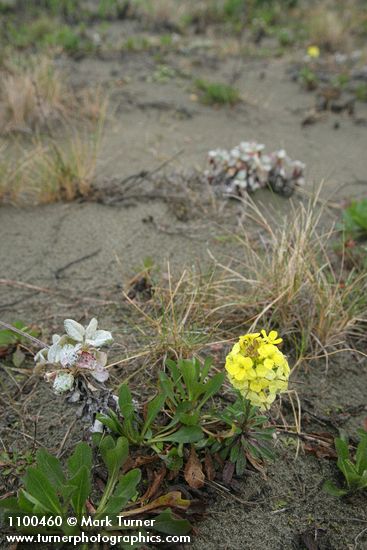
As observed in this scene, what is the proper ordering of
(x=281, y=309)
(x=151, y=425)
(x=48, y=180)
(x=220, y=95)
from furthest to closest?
1. (x=220, y=95)
2. (x=48, y=180)
3. (x=281, y=309)
4. (x=151, y=425)

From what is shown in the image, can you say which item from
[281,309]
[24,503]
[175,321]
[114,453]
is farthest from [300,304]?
[24,503]

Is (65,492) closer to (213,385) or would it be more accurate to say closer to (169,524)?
(169,524)

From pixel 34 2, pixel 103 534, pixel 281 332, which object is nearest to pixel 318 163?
pixel 281 332

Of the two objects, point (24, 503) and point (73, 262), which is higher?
point (24, 503)

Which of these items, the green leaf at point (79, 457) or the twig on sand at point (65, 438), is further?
the twig on sand at point (65, 438)

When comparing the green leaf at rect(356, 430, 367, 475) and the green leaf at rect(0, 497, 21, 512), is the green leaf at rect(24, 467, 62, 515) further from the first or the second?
the green leaf at rect(356, 430, 367, 475)

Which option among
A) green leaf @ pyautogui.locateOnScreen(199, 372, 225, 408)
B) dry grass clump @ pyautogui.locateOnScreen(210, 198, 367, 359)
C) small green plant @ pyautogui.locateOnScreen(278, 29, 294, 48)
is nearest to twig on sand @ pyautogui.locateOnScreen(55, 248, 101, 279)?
dry grass clump @ pyautogui.locateOnScreen(210, 198, 367, 359)

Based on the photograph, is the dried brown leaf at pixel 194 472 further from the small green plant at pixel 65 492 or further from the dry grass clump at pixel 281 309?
the dry grass clump at pixel 281 309

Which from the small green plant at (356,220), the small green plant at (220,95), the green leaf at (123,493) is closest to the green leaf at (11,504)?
the green leaf at (123,493)
